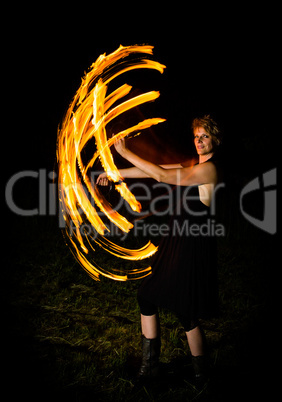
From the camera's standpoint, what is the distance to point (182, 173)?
2463 millimetres

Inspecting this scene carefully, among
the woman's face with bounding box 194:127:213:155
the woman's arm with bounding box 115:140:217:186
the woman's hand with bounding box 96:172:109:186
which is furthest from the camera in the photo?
the woman's hand with bounding box 96:172:109:186

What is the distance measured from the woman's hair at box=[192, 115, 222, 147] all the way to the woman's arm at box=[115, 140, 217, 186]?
0.23 m

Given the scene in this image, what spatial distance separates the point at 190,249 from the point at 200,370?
106 centimetres

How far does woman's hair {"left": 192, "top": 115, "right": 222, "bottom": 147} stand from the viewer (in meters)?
2.53

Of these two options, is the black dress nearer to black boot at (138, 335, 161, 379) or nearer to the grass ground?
black boot at (138, 335, 161, 379)

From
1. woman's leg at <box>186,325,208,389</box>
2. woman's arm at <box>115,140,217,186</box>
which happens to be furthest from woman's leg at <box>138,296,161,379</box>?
woman's arm at <box>115,140,217,186</box>

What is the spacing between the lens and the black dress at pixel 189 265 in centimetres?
249

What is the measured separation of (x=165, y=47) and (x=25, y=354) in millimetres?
8709

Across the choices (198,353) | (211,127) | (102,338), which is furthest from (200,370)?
(211,127)

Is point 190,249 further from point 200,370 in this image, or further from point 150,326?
point 200,370

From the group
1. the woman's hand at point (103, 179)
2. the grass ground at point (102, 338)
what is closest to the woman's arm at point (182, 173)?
the woman's hand at point (103, 179)

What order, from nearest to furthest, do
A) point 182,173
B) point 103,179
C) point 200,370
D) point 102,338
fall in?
point 182,173 → point 200,370 → point 103,179 → point 102,338

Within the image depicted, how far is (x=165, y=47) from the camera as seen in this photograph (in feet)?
30.8

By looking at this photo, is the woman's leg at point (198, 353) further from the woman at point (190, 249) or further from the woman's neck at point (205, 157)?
the woman's neck at point (205, 157)
